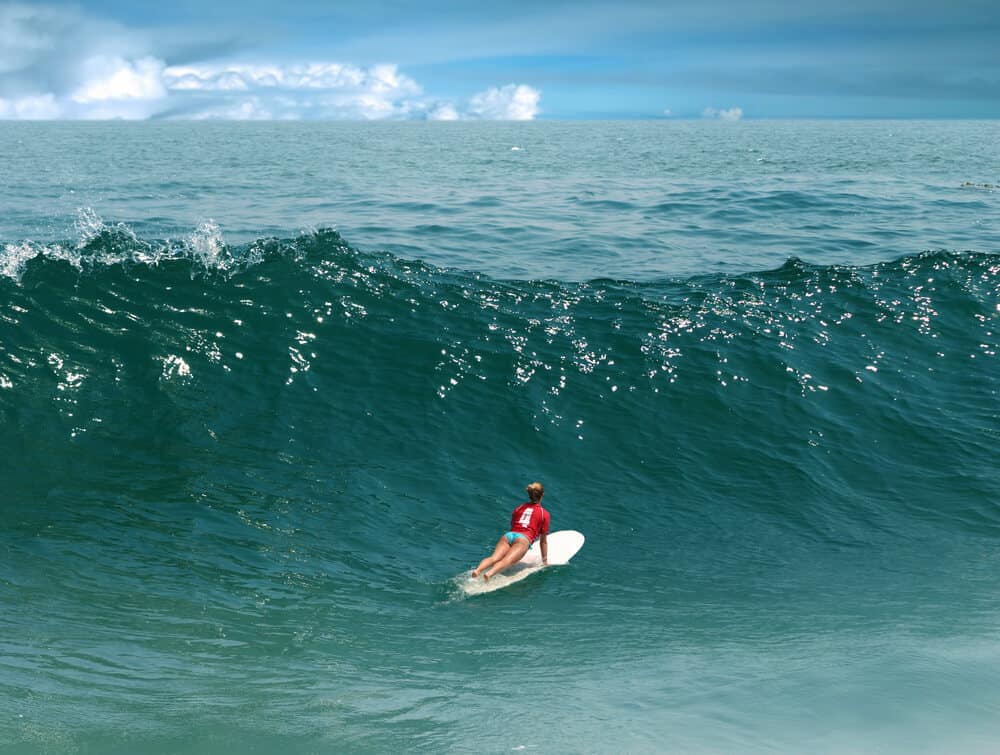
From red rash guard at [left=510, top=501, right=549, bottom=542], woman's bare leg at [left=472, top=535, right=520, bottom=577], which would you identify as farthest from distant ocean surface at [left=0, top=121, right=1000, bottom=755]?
red rash guard at [left=510, top=501, right=549, bottom=542]

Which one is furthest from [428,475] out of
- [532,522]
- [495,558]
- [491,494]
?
[495,558]

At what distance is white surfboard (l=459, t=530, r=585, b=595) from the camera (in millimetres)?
10633

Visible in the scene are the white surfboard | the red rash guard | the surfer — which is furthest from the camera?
the red rash guard

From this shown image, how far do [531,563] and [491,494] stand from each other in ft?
7.59

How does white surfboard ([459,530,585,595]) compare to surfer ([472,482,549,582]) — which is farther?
surfer ([472,482,549,582])

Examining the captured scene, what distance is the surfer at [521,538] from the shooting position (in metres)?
10.8

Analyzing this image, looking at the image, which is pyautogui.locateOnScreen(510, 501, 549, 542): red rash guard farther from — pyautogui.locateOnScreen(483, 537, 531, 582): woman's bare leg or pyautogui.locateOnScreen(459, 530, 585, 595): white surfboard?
pyautogui.locateOnScreen(459, 530, 585, 595): white surfboard

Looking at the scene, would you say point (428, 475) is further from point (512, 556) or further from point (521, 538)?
point (512, 556)

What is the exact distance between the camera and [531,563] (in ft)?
37.4

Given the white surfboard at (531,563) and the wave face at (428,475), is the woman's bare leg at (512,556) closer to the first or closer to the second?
the white surfboard at (531,563)

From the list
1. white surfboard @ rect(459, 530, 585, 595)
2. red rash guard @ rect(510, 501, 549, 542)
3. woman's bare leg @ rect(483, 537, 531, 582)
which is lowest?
white surfboard @ rect(459, 530, 585, 595)

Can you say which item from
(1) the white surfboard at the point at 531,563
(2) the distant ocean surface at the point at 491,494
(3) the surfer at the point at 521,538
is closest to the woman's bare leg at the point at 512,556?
(3) the surfer at the point at 521,538

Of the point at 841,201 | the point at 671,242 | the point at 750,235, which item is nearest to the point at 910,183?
the point at 841,201

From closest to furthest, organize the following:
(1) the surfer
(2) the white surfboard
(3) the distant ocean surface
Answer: (3) the distant ocean surface < (2) the white surfboard < (1) the surfer
